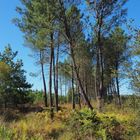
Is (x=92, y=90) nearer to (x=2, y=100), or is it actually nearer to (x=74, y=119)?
(x=2, y=100)

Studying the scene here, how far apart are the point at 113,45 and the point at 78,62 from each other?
15.0 ft

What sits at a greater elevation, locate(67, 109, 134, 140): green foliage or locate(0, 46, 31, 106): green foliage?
locate(0, 46, 31, 106): green foliage

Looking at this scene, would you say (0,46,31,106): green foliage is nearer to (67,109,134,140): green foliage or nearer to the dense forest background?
the dense forest background

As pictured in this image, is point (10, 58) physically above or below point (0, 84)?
above

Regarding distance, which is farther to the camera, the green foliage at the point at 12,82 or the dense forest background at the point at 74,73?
the green foliage at the point at 12,82

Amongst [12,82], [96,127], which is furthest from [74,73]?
[96,127]

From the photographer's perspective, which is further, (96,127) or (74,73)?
(74,73)

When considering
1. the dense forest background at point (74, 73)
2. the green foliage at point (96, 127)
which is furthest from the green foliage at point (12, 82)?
the green foliage at point (96, 127)

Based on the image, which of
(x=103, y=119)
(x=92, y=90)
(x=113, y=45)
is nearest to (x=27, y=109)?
(x=113, y=45)

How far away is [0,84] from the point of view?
37719 millimetres

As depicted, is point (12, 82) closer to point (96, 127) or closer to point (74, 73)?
point (74, 73)

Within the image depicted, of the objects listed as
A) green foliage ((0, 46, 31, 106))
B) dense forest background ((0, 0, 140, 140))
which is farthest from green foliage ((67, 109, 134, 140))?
green foliage ((0, 46, 31, 106))

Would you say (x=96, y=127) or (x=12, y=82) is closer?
(x=96, y=127)

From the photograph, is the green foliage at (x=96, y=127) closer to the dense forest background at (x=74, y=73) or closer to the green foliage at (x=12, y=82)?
the dense forest background at (x=74, y=73)
